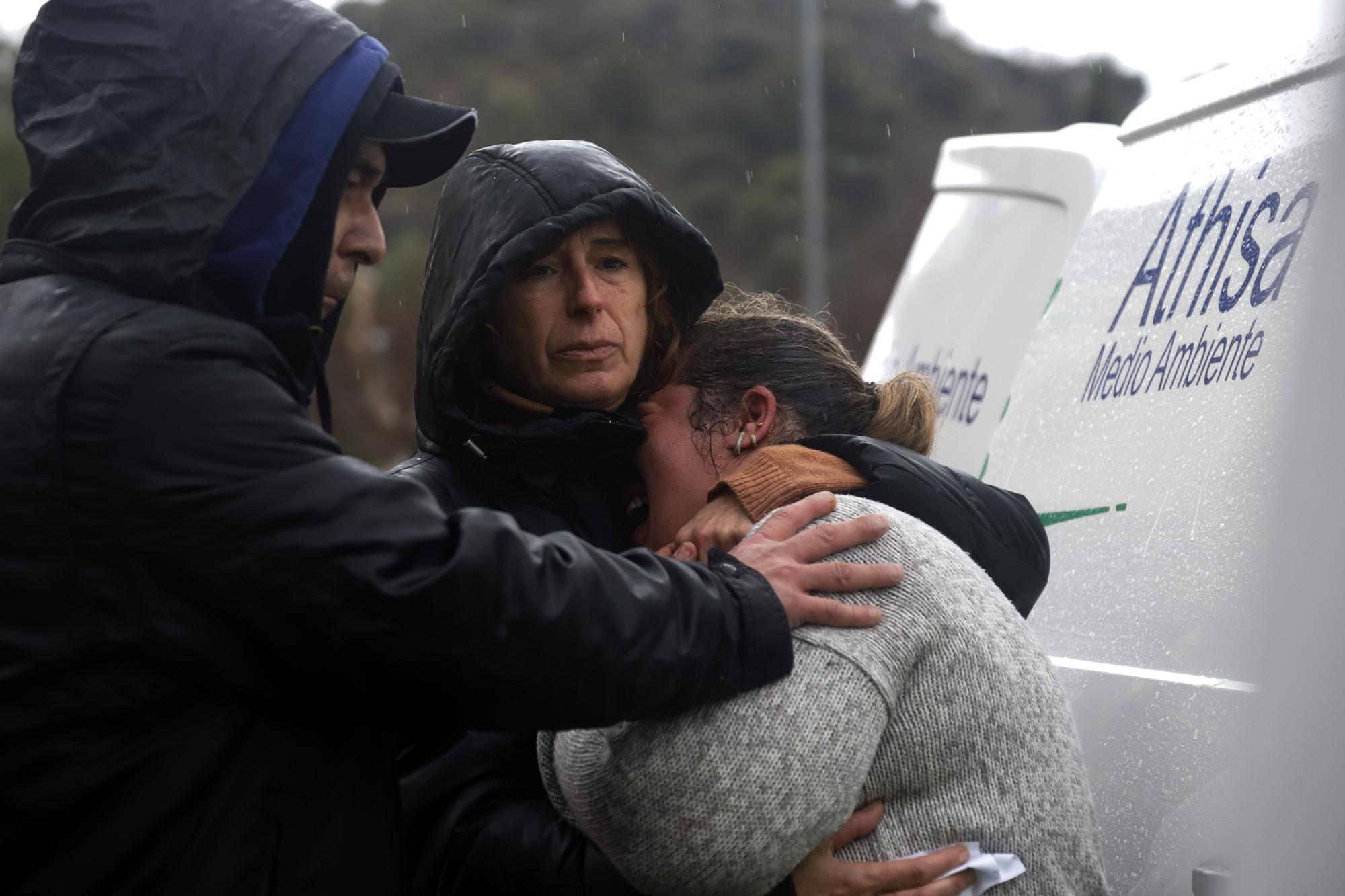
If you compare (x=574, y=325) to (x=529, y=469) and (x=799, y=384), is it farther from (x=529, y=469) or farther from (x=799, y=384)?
(x=799, y=384)

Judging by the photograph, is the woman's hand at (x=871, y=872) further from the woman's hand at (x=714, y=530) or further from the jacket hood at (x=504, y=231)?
the jacket hood at (x=504, y=231)

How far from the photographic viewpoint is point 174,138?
70.0 inches

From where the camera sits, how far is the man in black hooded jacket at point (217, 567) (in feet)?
5.31

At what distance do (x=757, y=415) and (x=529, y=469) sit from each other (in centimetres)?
45

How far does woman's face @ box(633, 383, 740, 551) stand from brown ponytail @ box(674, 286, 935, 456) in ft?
0.08

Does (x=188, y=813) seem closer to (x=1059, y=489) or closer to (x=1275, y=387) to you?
(x=1275, y=387)

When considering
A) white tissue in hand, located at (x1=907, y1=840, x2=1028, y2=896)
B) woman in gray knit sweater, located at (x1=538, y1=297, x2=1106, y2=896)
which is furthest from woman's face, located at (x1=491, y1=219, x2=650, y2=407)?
white tissue in hand, located at (x1=907, y1=840, x2=1028, y2=896)

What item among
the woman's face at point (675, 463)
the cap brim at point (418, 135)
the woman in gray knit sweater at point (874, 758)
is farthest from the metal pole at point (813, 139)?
the woman in gray knit sweater at point (874, 758)

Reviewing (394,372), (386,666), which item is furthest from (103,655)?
(394,372)

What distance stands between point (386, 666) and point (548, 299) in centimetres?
120

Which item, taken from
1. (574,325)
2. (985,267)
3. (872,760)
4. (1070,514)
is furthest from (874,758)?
(985,267)

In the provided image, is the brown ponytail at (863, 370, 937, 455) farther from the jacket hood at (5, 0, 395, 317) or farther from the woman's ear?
the jacket hood at (5, 0, 395, 317)

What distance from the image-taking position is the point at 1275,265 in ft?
7.14

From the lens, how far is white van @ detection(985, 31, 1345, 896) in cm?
207
